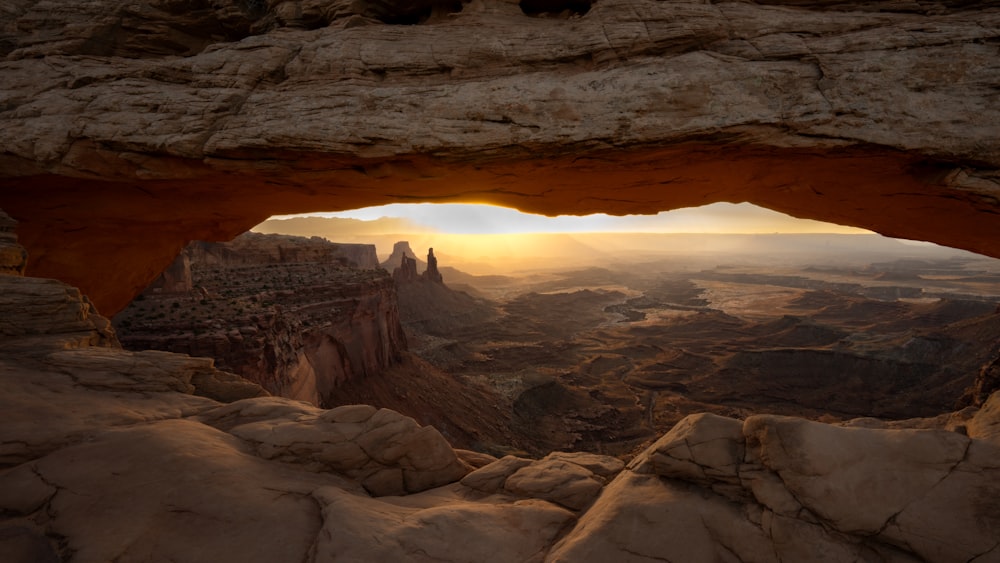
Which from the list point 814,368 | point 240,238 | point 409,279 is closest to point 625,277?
point 409,279

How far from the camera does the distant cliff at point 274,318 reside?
44.4 ft

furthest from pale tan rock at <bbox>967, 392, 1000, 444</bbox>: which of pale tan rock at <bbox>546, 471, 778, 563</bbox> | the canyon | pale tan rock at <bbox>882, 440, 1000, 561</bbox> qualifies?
pale tan rock at <bbox>546, 471, 778, 563</bbox>

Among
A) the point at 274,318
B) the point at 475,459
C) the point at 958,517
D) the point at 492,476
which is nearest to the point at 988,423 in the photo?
the point at 958,517

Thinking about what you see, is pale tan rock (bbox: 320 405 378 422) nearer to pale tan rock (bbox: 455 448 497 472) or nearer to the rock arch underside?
the rock arch underside

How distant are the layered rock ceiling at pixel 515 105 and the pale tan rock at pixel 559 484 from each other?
5028mm

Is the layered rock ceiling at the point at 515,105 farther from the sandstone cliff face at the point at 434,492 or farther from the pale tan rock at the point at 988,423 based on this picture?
the sandstone cliff face at the point at 434,492

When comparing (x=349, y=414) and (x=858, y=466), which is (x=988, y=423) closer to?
(x=858, y=466)

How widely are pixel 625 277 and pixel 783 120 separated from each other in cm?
13465

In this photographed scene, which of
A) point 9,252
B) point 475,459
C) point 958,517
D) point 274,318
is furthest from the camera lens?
point 274,318

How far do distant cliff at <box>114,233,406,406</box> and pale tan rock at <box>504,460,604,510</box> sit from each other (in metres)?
12.5

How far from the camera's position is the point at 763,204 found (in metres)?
9.08

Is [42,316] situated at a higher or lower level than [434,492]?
higher

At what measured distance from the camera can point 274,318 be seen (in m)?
15.7

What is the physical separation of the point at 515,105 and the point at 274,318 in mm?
13519
